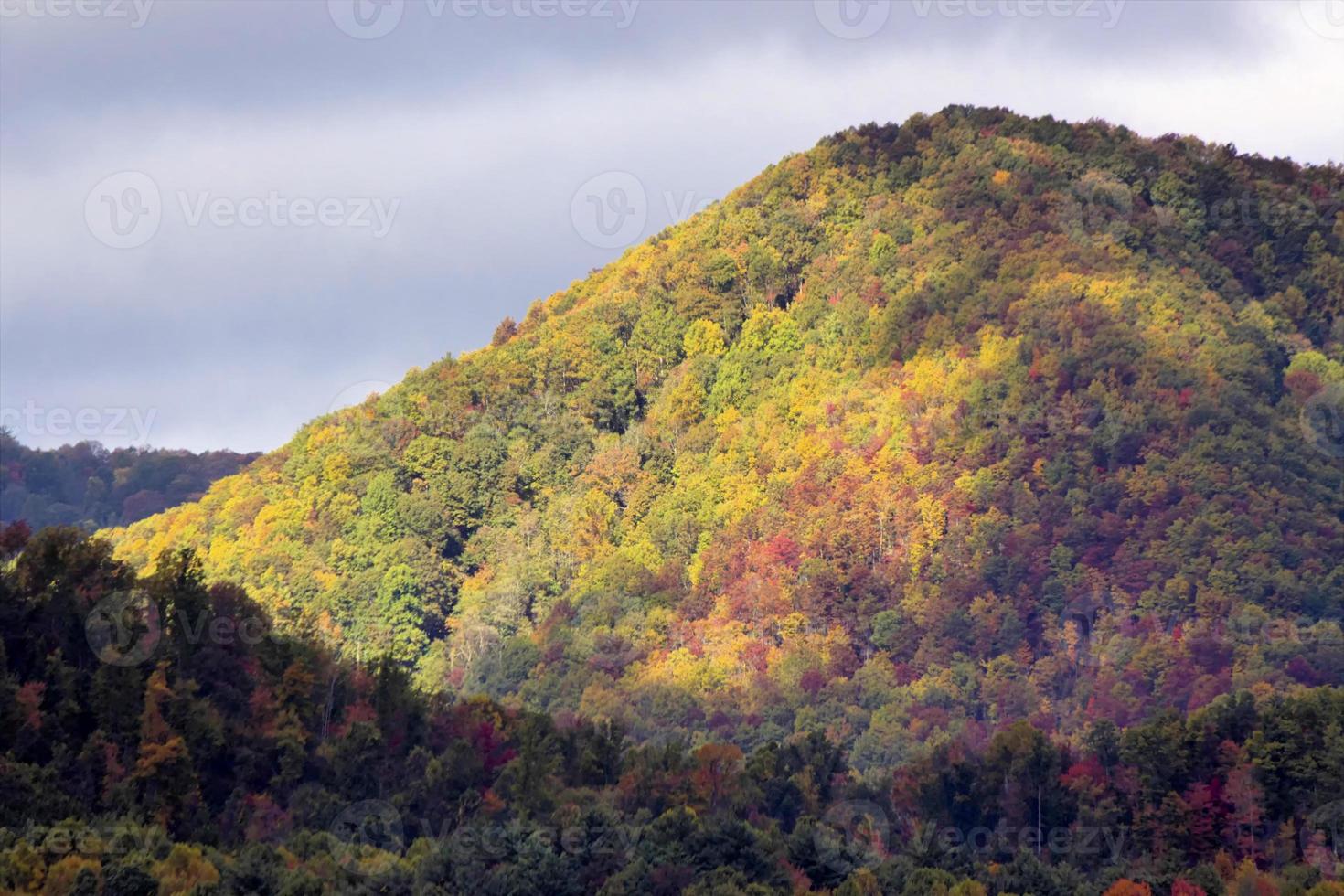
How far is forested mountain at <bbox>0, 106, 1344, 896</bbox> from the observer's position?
8262cm

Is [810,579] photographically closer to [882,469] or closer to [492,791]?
[882,469]

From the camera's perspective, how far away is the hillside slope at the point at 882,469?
5167 inches

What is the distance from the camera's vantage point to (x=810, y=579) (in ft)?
464

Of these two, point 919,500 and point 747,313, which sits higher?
point 747,313

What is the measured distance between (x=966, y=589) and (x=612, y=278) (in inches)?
2007

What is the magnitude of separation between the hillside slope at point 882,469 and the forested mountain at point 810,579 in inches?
11.6

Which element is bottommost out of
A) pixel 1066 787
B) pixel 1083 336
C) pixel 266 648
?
pixel 1066 787

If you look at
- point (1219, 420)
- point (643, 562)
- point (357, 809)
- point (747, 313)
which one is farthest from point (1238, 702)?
point (747, 313)

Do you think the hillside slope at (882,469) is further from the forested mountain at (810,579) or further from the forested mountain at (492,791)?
the forested mountain at (492,791)

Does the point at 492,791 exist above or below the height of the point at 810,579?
below

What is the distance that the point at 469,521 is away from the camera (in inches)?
6407

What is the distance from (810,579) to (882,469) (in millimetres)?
8599

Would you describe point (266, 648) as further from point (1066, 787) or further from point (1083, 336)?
point (1083, 336)

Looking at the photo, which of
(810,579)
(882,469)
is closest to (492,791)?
(810,579)
